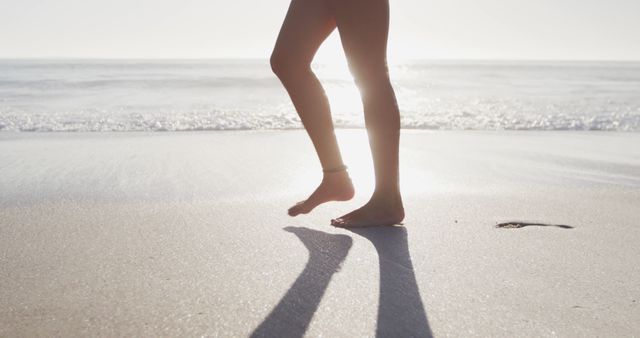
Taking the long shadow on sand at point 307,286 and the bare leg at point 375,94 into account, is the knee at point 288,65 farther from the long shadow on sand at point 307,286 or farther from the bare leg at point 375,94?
the long shadow on sand at point 307,286

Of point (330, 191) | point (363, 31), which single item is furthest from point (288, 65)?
point (330, 191)

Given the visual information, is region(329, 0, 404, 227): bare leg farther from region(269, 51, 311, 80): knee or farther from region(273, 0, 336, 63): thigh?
region(269, 51, 311, 80): knee

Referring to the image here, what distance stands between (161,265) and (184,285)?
0.65 feet

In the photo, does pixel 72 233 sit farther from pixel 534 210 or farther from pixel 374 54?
pixel 534 210

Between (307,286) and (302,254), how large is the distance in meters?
0.31

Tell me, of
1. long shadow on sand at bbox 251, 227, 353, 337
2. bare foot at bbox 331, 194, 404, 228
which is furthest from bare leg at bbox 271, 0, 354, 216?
long shadow on sand at bbox 251, 227, 353, 337

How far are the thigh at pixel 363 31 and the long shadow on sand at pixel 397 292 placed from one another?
61cm

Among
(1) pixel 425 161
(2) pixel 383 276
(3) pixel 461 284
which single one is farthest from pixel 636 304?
(1) pixel 425 161

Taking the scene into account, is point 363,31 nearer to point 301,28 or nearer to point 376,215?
point 301,28

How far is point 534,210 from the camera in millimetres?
2590

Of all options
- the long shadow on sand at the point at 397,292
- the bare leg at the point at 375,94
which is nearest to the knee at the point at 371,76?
the bare leg at the point at 375,94

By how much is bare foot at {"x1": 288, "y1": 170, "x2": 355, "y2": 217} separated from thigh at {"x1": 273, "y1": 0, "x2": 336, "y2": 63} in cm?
46

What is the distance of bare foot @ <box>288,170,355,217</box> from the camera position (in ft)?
7.68

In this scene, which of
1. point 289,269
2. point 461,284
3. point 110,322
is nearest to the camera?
point 110,322
